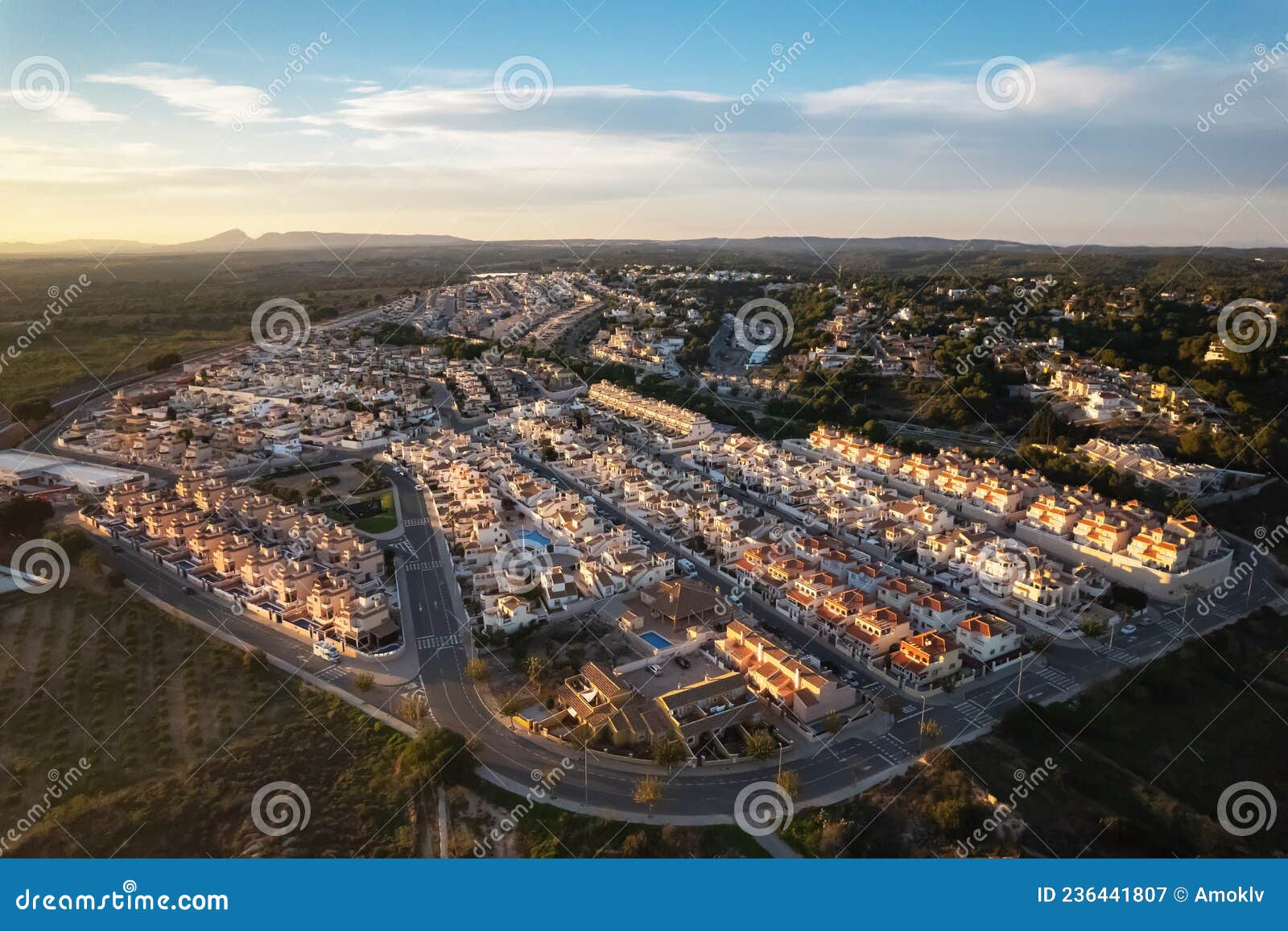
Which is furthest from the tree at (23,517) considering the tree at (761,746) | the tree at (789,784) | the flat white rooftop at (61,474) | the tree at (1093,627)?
the tree at (1093,627)

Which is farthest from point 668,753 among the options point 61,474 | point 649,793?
point 61,474

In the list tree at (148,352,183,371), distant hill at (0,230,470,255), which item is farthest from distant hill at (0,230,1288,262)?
tree at (148,352,183,371)

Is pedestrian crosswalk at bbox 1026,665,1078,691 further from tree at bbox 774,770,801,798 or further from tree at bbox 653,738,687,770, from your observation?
tree at bbox 653,738,687,770

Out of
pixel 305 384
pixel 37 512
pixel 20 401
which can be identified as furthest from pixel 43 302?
pixel 37 512

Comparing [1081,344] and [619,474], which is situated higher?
[1081,344]

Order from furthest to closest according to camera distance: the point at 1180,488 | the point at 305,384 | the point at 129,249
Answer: the point at 129,249 → the point at 305,384 → the point at 1180,488

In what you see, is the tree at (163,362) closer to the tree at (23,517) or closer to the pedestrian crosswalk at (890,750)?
the tree at (23,517)

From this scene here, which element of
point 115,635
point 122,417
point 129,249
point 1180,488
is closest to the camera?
point 115,635

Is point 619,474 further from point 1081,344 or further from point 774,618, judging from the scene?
point 1081,344
